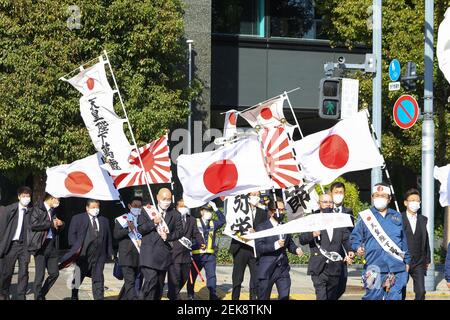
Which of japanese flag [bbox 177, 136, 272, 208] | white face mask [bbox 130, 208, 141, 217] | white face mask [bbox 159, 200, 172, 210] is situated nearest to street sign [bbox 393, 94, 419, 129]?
japanese flag [bbox 177, 136, 272, 208]

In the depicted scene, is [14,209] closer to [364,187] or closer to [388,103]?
[388,103]

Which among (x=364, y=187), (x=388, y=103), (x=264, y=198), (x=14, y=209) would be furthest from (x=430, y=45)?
(x=364, y=187)

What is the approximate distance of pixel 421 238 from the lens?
41.8 feet

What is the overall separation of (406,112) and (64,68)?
24.6 feet

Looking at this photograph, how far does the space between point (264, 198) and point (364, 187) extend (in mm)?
14957


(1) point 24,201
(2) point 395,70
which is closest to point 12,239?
(1) point 24,201

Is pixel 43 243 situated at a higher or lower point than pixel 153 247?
lower

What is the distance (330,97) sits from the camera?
663 inches

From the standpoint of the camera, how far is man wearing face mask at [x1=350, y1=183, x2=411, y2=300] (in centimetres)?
1106

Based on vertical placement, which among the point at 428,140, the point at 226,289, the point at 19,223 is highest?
the point at 428,140

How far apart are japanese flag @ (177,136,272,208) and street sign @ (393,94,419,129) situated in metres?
5.48

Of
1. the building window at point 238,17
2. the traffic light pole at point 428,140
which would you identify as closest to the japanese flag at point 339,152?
the traffic light pole at point 428,140

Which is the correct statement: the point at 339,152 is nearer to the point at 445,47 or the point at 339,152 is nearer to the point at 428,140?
the point at 445,47

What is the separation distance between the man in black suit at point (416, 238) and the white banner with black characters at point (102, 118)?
174 inches
